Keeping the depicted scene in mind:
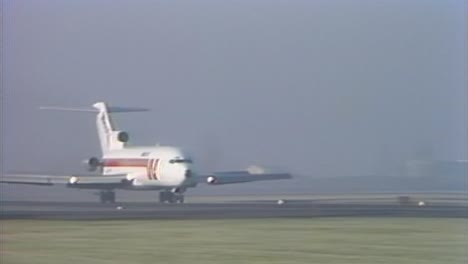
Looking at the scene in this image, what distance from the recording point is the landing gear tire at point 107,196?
1653 centimetres

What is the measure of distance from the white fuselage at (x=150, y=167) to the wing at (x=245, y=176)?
9.06ft

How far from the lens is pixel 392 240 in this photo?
42.0 feet

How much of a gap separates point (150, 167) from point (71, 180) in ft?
41.9

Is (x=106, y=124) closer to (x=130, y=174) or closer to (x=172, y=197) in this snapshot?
(x=172, y=197)

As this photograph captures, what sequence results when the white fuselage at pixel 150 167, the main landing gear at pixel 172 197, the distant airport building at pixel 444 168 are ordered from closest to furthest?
the distant airport building at pixel 444 168 < the main landing gear at pixel 172 197 < the white fuselage at pixel 150 167

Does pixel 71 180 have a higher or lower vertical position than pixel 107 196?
lower

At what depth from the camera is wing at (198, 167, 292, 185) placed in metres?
14.1

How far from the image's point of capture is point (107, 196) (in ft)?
57.0

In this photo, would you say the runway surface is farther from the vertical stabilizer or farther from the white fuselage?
the white fuselage

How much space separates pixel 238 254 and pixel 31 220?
3.04m

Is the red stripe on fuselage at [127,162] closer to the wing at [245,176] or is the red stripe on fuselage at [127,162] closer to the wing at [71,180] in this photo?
the wing at [71,180]

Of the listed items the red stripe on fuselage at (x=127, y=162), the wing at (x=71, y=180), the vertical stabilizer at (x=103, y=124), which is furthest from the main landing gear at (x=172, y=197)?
the red stripe on fuselage at (x=127, y=162)

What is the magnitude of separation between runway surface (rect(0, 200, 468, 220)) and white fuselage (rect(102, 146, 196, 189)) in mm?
2398

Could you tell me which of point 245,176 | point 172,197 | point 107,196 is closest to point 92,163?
point 107,196
